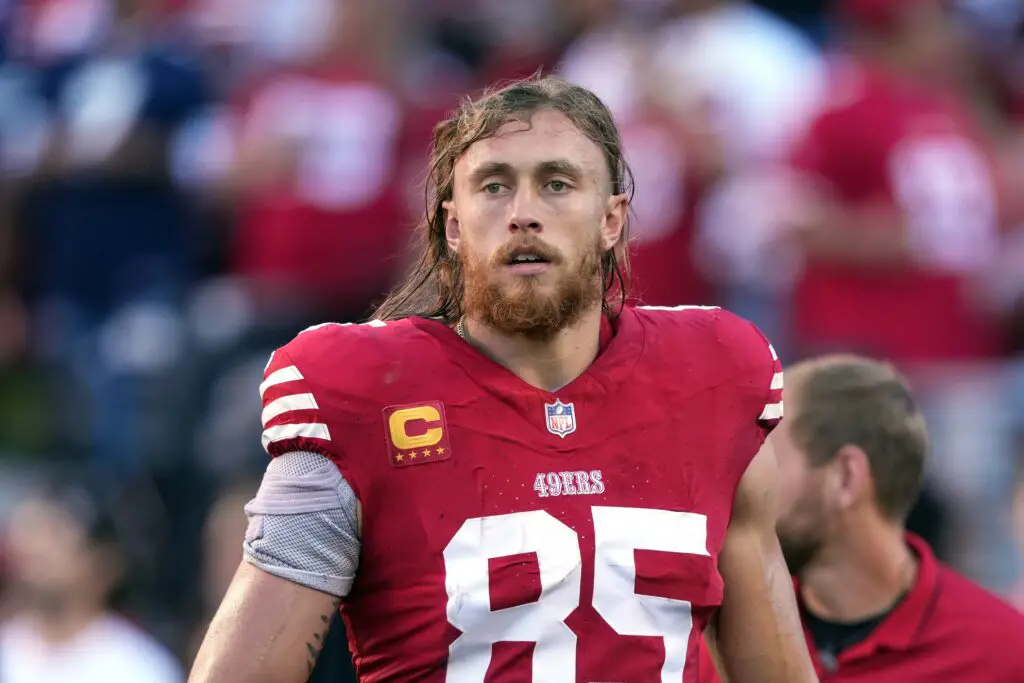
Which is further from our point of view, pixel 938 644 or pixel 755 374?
pixel 938 644

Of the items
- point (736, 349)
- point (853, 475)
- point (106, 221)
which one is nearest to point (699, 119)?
point (106, 221)

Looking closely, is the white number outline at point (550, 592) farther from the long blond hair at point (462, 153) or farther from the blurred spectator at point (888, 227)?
the blurred spectator at point (888, 227)

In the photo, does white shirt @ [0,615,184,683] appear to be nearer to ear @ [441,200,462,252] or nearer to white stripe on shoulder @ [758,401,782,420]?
ear @ [441,200,462,252]

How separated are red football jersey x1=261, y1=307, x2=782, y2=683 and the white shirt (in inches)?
109

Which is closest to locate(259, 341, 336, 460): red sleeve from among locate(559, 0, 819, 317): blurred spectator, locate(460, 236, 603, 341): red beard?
locate(460, 236, 603, 341): red beard

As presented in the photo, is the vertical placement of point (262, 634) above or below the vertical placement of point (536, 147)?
below

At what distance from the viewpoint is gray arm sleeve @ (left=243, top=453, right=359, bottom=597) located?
296 centimetres

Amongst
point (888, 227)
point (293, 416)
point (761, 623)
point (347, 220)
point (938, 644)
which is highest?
point (293, 416)

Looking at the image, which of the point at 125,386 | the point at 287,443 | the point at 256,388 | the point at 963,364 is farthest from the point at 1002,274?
the point at 287,443

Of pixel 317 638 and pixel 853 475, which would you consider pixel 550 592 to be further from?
pixel 853 475

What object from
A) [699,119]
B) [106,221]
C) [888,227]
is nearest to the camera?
[888,227]

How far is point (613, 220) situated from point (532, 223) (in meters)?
0.26

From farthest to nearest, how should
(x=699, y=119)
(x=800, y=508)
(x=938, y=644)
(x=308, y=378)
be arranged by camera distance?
1. (x=699, y=119)
2. (x=800, y=508)
3. (x=938, y=644)
4. (x=308, y=378)

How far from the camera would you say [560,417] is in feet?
10.3
